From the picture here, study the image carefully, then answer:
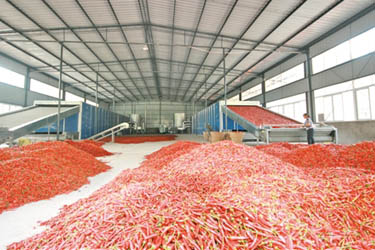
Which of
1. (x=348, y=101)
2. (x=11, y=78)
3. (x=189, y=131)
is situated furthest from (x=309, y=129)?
(x=189, y=131)

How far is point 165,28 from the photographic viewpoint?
12.6 m

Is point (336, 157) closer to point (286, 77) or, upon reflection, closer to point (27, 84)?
point (286, 77)

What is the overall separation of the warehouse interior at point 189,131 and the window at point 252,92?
0.14 meters

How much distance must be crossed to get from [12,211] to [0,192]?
0.54 m

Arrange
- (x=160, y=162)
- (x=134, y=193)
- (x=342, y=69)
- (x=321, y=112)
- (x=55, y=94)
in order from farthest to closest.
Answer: (x=55, y=94) → (x=321, y=112) → (x=342, y=69) → (x=160, y=162) → (x=134, y=193)

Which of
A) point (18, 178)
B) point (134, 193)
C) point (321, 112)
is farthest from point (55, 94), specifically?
point (321, 112)

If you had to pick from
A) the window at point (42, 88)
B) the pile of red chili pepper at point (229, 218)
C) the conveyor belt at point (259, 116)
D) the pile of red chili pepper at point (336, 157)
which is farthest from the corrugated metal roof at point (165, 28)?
the pile of red chili pepper at point (229, 218)

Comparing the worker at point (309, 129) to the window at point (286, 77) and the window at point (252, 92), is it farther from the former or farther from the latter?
the window at point (252, 92)

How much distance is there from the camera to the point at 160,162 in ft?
13.8

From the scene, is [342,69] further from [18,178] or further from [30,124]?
[30,124]

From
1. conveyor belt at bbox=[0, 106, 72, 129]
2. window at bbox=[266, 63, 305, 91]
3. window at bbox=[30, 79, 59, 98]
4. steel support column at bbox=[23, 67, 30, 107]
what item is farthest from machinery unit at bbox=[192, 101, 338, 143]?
window at bbox=[30, 79, 59, 98]

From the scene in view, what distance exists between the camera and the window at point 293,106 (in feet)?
46.8

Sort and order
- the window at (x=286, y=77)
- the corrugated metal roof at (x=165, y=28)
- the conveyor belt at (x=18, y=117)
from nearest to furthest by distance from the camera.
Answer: the conveyor belt at (x=18, y=117), the corrugated metal roof at (x=165, y=28), the window at (x=286, y=77)

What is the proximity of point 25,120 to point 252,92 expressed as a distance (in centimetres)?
2090
